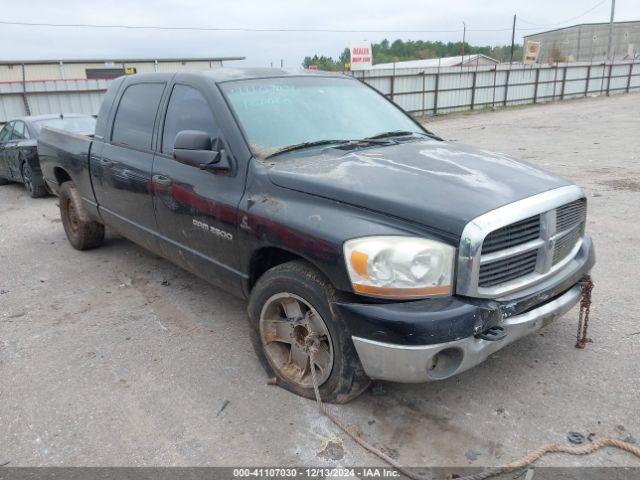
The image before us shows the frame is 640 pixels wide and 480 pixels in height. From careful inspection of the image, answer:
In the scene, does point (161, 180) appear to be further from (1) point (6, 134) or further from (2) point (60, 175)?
(1) point (6, 134)

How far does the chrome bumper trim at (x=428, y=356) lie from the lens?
2.41 metres

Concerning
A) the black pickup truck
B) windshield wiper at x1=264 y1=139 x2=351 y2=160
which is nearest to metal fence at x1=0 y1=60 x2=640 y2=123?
the black pickup truck

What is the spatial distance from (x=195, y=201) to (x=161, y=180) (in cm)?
49

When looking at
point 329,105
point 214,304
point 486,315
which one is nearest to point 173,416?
point 214,304

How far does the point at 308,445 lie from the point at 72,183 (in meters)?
4.43

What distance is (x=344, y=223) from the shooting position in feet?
8.42

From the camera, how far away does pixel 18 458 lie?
262 cm

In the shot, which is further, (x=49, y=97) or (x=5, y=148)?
(x=49, y=97)

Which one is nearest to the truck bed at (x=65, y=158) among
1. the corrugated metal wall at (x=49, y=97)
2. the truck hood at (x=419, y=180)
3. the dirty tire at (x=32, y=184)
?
the truck hood at (x=419, y=180)

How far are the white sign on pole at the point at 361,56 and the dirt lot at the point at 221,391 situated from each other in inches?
884

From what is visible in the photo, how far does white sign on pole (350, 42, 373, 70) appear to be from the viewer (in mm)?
25500

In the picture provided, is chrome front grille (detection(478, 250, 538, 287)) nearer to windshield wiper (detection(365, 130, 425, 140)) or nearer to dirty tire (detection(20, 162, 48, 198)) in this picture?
windshield wiper (detection(365, 130, 425, 140))

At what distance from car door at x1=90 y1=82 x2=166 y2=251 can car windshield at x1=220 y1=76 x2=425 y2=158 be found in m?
0.98

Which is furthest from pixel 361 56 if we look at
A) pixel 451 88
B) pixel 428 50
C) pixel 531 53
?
pixel 428 50
